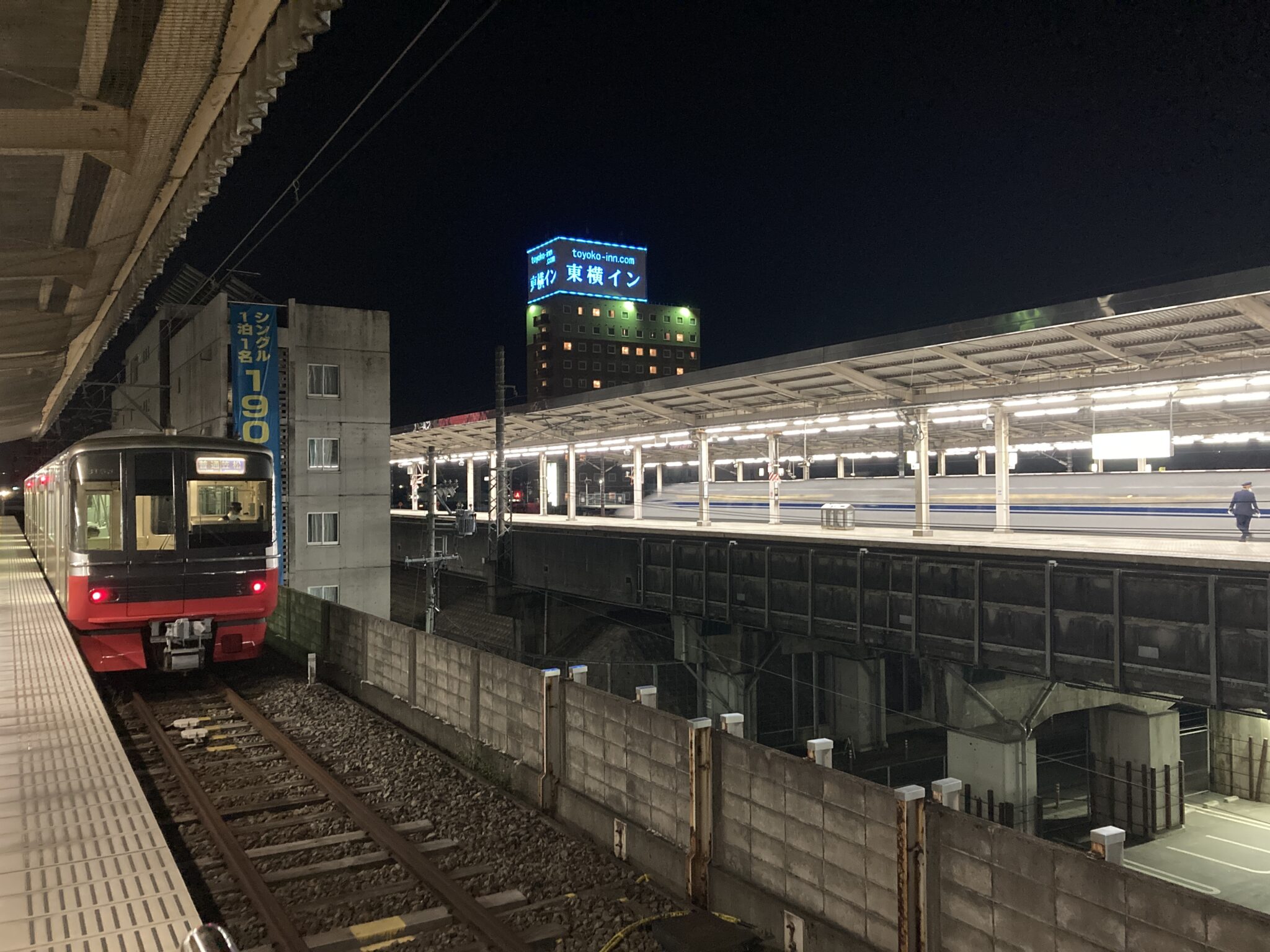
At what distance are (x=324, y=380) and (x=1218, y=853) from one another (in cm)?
2200

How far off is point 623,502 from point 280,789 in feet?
134

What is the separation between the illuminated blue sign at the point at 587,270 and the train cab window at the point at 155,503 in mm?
109156

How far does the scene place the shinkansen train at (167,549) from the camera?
9.89 meters

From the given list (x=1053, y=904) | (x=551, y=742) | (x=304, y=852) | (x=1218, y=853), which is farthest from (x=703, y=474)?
(x=1053, y=904)

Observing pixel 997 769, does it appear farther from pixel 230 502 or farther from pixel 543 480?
pixel 543 480

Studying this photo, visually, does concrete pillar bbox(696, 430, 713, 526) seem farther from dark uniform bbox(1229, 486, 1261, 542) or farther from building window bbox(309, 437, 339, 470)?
dark uniform bbox(1229, 486, 1261, 542)

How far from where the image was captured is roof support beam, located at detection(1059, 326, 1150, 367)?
1336cm

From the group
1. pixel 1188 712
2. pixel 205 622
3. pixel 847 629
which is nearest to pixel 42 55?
pixel 205 622

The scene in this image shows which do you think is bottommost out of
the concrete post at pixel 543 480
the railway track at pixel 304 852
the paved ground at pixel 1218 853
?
the paved ground at pixel 1218 853

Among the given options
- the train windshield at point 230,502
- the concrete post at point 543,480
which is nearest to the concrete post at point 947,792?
the train windshield at point 230,502

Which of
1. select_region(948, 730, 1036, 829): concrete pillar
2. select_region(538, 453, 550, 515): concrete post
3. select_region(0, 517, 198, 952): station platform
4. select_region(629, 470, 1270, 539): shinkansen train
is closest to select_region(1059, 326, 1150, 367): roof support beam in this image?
select_region(629, 470, 1270, 539): shinkansen train

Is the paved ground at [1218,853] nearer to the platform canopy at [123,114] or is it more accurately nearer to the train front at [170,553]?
the train front at [170,553]

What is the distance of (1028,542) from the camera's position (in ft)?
51.8

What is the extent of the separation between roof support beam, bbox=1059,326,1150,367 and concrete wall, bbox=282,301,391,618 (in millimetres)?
17590
